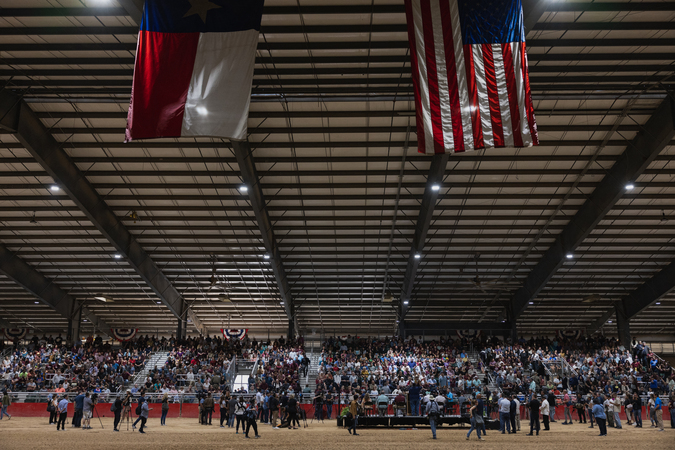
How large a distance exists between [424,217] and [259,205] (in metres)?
8.92

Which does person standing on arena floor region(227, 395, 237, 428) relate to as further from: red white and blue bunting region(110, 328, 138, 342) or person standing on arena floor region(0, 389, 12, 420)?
red white and blue bunting region(110, 328, 138, 342)

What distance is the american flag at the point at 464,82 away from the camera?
11328 mm

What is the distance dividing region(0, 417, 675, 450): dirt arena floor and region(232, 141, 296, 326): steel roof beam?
10.8 meters

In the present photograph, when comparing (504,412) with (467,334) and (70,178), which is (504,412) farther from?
(467,334)

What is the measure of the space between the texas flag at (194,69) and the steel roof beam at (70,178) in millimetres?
14907

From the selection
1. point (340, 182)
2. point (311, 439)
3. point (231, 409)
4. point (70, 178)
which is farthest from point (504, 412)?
point (70, 178)

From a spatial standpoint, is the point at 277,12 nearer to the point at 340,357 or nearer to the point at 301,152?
the point at 301,152

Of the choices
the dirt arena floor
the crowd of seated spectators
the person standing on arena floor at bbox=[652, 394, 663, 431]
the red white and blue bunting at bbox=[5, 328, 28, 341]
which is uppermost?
the red white and blue bunting at bbox=[5, 328, 28, 341]

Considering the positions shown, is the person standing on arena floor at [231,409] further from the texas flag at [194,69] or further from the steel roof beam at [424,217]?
the texas flag at [194,69]

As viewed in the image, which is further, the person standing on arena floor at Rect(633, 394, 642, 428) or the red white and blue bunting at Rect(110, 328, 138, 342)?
the red white and blue bunting at Rect(110, 328, 138, 342)

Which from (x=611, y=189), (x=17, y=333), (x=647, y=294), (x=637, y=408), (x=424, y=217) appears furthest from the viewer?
(x=17, y=333)

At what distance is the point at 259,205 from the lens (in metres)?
28.2

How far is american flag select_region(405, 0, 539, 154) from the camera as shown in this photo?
1133cm

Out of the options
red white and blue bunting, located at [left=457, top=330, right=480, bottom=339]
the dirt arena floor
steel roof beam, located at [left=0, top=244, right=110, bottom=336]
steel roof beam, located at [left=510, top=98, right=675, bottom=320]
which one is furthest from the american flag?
red white and blue bunting, located at [left=457, top=330, right=480, bottom=339]
